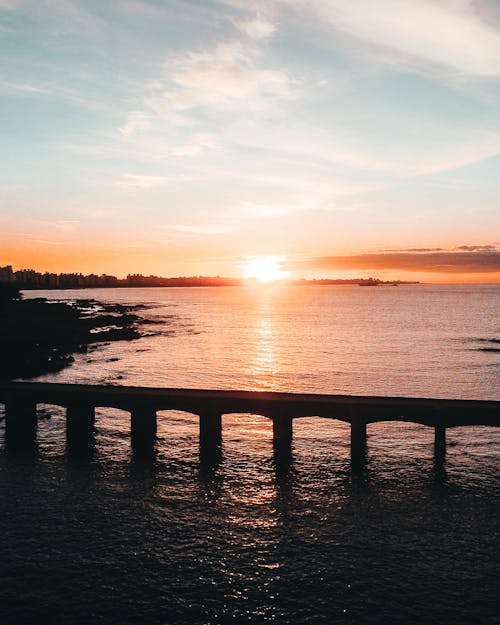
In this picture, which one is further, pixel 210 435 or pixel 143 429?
pixel 143 429

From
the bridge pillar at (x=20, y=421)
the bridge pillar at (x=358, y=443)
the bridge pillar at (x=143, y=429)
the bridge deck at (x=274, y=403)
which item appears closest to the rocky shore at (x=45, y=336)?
the bridge pillar at (x=20, y=421)

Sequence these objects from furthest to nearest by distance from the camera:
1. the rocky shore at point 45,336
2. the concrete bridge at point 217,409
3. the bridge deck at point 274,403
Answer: the rocky shore at point 45,336
the concrete bridge at point 217,409
the bridge deck at point 274,403

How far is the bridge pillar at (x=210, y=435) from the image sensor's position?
39281 mm

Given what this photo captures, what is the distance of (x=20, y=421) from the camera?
4303 cm

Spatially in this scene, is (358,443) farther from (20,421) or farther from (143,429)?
(20,421)

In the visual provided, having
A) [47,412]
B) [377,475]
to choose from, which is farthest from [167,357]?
[377,475]

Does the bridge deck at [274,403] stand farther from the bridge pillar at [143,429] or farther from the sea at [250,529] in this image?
the sea at [250,529]

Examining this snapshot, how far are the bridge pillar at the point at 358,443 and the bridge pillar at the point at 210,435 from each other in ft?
29.3

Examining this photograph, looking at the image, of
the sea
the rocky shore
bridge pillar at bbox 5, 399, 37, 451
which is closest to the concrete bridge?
bridge pillar at bbox 5, 399, 37, 451

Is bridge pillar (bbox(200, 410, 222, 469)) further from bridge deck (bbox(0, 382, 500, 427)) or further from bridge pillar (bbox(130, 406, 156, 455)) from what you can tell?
bridge pillar (bbox(130, 406, 156, 455))

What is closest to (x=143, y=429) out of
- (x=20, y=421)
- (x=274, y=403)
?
(x=274, y=403)

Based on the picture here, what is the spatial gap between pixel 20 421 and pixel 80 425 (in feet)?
16.6

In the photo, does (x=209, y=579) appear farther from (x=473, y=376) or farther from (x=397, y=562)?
(x=473, y=376)

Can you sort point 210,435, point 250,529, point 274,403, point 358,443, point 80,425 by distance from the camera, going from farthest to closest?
1. point 80,425
2. point 210,435
3. point 274,403
4. point 358,443
5. point 250,529
